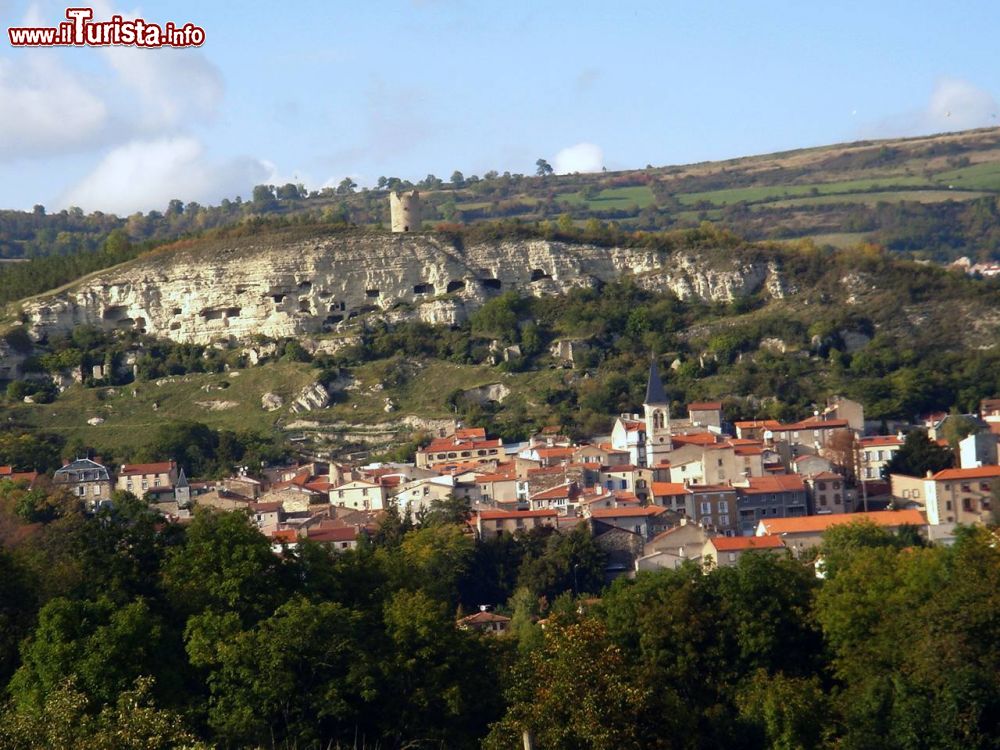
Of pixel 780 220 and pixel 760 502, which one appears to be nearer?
pixel 760 502

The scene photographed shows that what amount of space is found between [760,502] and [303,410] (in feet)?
71.9

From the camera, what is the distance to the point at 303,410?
239 feet

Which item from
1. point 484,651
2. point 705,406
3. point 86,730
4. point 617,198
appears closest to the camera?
point 86,730

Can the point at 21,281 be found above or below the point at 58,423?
above

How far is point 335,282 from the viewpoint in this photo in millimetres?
83625

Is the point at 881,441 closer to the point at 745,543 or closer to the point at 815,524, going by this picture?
the point at 815,524

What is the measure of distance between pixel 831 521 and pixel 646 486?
8729 mm

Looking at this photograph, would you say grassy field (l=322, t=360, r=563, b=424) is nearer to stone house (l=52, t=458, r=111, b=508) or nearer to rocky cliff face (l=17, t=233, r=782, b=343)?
rocky cliff face (l=17, t=233, r=782, b=343)

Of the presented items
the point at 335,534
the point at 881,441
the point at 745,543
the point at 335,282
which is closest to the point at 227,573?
the point at 335,534

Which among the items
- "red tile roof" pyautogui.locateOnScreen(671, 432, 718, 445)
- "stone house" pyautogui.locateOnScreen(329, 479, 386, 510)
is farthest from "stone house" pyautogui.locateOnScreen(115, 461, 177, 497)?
"red tile roof" pyautogui.locateOnScreen(671, 432, 718, 445)

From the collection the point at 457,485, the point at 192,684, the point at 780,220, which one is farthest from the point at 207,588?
the point at 780,220

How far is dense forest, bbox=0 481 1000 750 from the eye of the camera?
2912 cm

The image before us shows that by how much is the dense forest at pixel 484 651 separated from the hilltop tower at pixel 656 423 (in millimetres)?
22694

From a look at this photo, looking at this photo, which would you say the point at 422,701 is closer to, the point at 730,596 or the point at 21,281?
the point at 730,596
